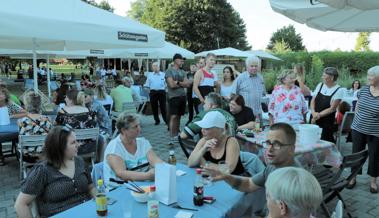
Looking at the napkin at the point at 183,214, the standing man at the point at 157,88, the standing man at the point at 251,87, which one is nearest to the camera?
the napkin at the point at 183,214

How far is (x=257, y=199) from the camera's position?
3.17 meters

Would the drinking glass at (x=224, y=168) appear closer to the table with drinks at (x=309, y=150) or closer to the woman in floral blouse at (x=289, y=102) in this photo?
the table with drinks at (x=309, y=150)

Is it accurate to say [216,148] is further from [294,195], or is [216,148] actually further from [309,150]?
[294,195]

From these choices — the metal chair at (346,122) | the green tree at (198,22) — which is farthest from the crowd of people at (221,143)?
the green tree at (198,22)

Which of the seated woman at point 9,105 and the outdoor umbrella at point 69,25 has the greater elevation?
the outdoor umbrella at point 69,25

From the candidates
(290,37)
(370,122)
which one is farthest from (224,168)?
(290,37)

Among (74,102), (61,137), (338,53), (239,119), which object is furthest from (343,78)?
(61,137)

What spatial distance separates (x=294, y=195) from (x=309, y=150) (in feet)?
8.43

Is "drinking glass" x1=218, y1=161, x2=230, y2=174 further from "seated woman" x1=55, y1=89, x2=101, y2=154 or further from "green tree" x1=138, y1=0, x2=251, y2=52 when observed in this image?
"green tree" x1=138, y1=0, x2=251, y2=52

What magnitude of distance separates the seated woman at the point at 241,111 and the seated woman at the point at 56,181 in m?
2.84

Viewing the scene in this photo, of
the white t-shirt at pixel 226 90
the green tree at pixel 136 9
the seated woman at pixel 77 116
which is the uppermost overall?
the green tree at pixel 136 9

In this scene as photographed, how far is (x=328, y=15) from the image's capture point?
335 cm

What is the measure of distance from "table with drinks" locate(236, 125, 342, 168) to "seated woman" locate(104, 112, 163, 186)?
1.53 meters

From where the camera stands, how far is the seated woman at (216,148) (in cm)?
336
